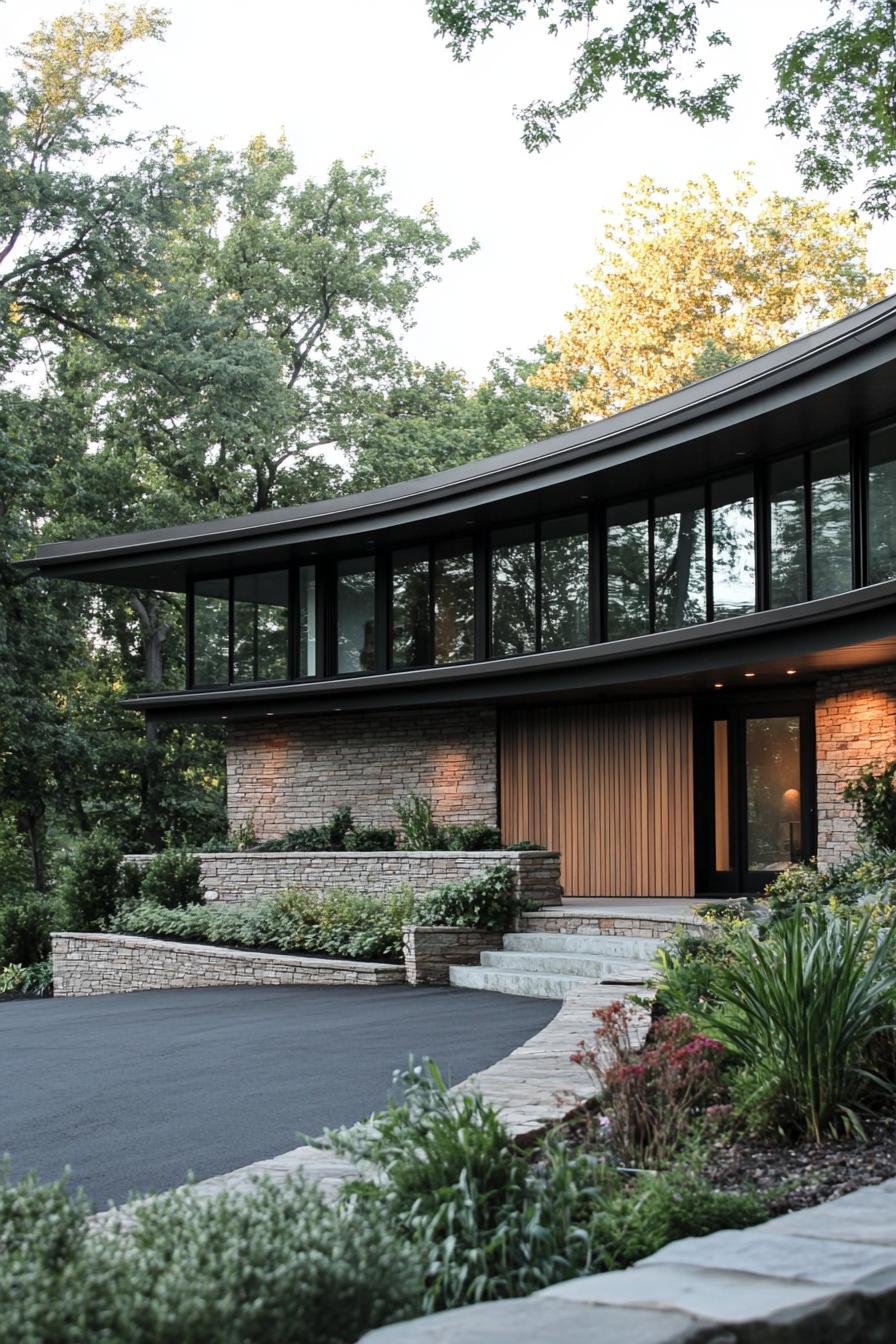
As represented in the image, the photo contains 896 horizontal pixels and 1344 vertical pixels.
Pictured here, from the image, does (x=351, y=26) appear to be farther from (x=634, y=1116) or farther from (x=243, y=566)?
(x=634, y=1116)

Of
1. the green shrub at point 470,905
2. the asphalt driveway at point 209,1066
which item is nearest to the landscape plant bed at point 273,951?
the green shrub at point 470,905

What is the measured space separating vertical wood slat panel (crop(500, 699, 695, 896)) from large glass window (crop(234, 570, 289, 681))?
4.50 meters

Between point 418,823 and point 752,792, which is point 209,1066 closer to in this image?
point 418,823

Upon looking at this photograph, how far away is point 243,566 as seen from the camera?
23.7m

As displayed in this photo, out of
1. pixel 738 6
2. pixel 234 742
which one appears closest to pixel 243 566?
pixel 234 742

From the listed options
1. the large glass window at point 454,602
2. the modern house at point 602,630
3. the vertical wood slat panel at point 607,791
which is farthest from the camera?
the large glass window at point 454,602

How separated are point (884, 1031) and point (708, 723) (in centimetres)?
1322

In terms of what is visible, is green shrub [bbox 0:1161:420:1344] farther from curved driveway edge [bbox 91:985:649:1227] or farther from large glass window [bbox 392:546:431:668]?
large glass window [bbox 392:546:431:668]

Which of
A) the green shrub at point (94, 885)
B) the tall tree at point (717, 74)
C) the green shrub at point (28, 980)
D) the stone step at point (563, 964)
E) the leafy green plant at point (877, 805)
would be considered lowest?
the green shrub at point (28, 980)

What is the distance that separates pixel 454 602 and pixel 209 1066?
507 inches

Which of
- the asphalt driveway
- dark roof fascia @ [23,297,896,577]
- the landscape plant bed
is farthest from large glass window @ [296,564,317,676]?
the asphalt driveway

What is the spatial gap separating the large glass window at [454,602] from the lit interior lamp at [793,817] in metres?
5.40

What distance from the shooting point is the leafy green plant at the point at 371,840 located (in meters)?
20.3

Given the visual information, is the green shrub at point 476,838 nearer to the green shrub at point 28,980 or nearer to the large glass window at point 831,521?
the large glass window at point 831,521
